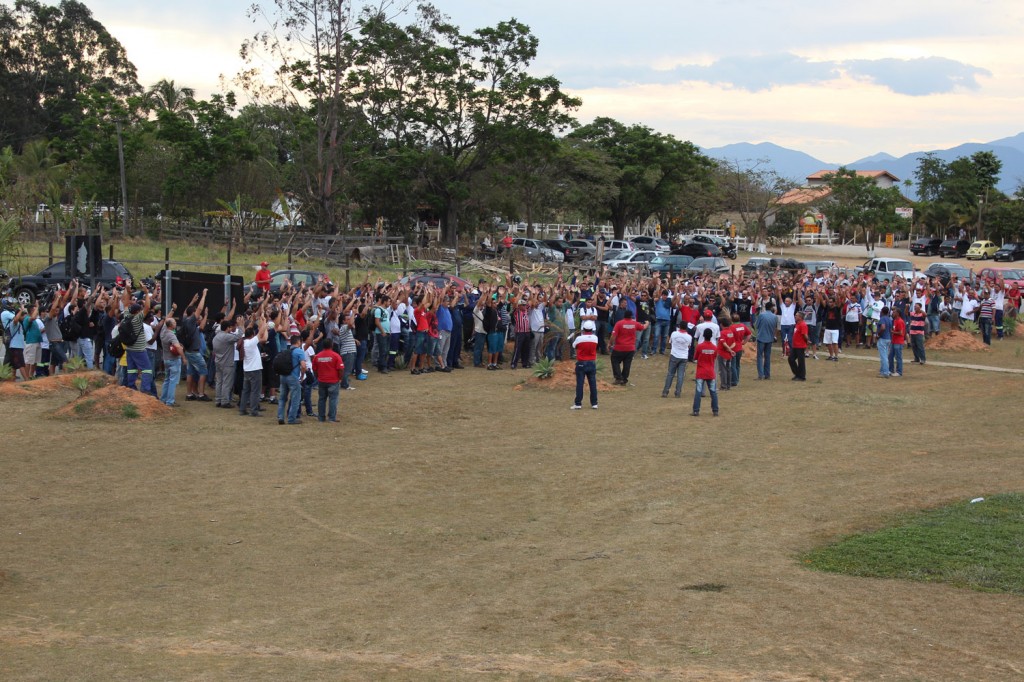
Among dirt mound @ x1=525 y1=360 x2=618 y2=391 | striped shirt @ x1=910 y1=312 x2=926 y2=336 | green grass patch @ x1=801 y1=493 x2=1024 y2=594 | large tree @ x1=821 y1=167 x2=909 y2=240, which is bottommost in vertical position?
green grass patch @ x1=801 y1=493 x2=1024 y2=594

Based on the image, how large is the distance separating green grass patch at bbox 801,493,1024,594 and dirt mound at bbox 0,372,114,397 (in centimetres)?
1227

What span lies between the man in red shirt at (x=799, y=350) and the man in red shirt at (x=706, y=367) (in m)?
4.53

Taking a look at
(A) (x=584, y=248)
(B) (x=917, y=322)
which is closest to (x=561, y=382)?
(B) (x=917, y=322)

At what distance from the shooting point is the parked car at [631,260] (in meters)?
44.6

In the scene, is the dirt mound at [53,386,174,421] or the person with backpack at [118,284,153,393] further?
the person with backpack at [118,284,153,393]

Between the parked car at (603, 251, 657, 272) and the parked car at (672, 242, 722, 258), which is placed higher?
the parked car at (672, 242, 722, 258)

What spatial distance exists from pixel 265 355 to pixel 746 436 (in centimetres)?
819

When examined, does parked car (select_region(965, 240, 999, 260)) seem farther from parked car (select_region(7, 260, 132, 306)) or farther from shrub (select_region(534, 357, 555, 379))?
parked car (select_region(7, 260, 132, 306))

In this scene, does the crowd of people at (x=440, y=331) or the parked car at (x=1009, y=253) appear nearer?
the crowd of people at (x=440, y=331)

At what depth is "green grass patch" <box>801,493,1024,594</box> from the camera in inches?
361

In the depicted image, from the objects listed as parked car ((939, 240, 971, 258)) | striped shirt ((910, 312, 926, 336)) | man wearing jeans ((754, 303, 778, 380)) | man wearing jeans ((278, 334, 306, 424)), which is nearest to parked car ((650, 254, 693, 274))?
striped shirt ((910, 312, 926, 336))

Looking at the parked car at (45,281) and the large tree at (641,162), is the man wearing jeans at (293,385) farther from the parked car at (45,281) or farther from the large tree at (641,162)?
the large tree at (641,162)

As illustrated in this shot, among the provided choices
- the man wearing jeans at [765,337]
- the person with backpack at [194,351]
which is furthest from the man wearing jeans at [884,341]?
the person with backpack at [194,351]

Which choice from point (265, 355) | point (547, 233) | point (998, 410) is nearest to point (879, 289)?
point (998, 410)
